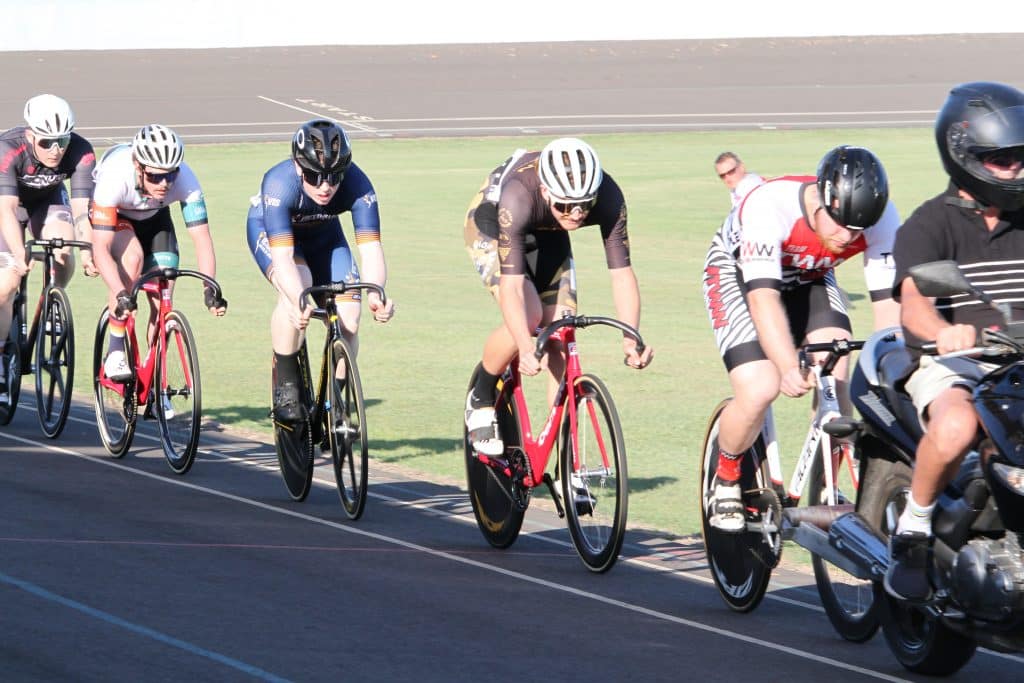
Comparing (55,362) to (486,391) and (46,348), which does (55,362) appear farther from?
(486,391)

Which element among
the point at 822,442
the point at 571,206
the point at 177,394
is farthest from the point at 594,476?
the point at 177,394

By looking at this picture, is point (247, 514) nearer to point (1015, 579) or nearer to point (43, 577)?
point (43, 577)

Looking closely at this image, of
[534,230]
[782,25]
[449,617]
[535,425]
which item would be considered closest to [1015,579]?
[449,617]

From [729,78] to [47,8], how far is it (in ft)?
64.9

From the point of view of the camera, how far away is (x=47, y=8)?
169ft

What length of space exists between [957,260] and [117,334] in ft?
19.7

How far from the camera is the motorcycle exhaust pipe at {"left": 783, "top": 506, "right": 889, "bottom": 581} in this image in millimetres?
5883

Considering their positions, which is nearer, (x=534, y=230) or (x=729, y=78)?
(x=534, y=230)

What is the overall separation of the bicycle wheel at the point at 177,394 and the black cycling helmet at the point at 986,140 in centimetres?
512

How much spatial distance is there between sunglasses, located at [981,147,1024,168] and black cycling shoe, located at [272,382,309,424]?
4.44 metres

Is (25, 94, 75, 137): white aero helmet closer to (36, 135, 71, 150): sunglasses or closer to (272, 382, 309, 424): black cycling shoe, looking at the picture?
(36, 135, 71, 150): sunglasses

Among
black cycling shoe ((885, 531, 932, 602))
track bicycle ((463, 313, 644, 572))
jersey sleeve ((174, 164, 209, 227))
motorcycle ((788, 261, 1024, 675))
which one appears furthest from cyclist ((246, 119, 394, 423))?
Answer: black cycling shoe ((885, 531, 932, 602))

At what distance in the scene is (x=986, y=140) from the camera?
557cm

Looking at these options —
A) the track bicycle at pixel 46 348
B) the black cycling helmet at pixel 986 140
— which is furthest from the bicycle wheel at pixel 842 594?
the track bicycle at pixel 46 348
